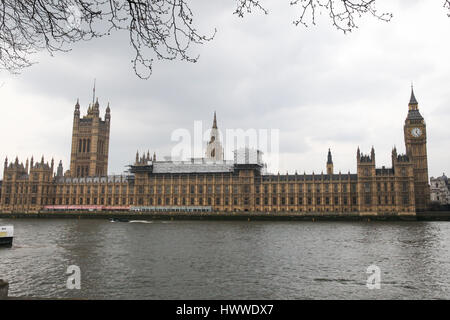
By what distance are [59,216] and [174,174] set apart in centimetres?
3660

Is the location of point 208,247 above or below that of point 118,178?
below

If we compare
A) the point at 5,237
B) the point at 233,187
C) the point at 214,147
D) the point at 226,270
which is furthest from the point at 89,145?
the point at 226,270

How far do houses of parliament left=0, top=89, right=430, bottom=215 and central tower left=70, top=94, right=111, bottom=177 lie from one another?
888 inches

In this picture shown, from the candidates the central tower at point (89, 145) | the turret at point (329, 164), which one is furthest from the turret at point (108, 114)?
the turret at point (329, 164)

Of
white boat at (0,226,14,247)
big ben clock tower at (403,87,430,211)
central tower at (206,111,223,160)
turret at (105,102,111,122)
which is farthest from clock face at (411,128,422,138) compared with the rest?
turret at (105,102,111,122)

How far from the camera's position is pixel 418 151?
117625 millimetres

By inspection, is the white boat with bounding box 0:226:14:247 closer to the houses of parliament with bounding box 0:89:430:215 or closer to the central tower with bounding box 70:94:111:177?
the houses of parliament with bounding box 0:89:430:215

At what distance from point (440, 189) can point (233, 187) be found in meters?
91.5

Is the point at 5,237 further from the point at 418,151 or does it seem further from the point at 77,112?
the point at 77,112

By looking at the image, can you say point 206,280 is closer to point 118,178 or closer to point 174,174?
point 174,174

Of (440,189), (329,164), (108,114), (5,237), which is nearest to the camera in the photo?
(5,237)

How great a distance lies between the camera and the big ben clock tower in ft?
368
